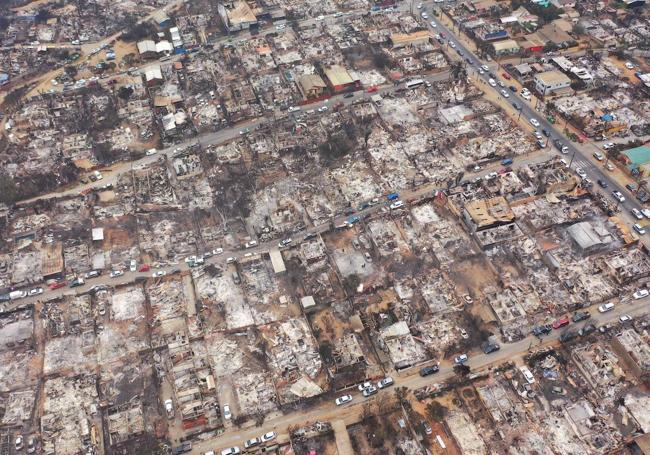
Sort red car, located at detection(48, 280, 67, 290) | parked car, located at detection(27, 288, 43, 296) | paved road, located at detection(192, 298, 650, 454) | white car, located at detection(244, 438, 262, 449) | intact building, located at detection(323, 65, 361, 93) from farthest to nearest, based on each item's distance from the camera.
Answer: intact building, located at detection(323, 65, 361, 93) < red car, located at detection(48, 280, 67, 290) < parked car, located at detection(27, 288, 43, 296) < paved road, located at detection(192, 298, 650, 454) < white car, located at detection(244, 438, 262, 449)

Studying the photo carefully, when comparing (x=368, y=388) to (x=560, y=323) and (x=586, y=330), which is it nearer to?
(x=560, y=323)

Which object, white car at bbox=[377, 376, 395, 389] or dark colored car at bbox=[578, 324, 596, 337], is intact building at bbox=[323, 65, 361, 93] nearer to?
white car at bbox=[377, 376, 395, 389]

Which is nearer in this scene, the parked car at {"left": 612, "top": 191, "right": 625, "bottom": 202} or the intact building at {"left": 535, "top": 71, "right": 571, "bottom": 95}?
the parked car at {"left": 612, "top": 191, "right": 625, "bottom": 202}

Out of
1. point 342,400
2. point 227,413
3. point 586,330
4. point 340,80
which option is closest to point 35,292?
point 227,413

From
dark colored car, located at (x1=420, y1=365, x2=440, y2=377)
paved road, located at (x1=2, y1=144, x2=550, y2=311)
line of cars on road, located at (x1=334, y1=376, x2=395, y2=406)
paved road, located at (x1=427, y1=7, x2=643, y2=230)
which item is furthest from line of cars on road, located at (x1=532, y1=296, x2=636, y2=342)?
paved road, located at (x1=2, y1=144, x2=550, y2=311)

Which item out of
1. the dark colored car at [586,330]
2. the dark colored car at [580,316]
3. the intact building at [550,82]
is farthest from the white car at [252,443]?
the intact building at [550,82]
